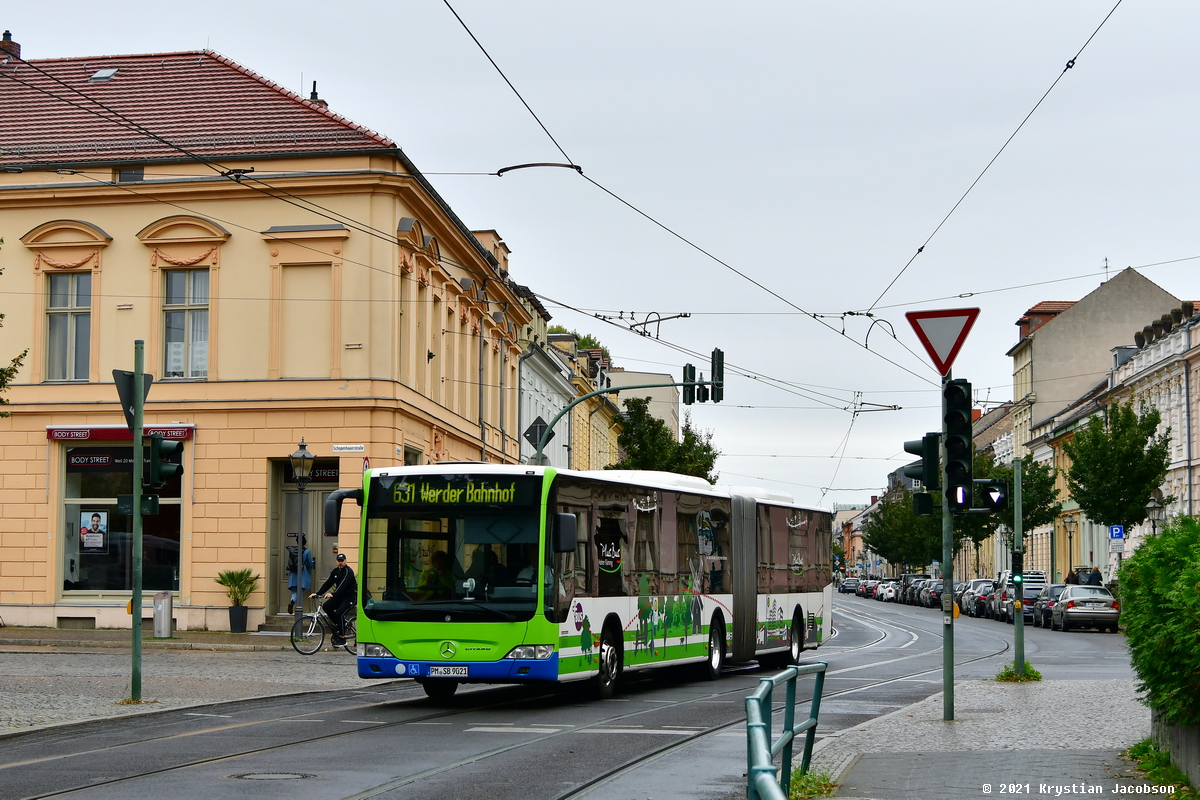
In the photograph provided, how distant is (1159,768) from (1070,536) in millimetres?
Result: 79050

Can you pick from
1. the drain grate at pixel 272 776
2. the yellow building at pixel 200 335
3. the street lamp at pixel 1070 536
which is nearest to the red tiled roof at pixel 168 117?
the yellow building at pixel 200 335

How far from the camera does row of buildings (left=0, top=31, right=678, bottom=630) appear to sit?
3397 centimetres

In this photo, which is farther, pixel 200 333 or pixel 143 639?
pixel 200 333

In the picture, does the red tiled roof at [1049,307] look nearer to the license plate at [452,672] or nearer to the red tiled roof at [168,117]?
the red tiled roof at [168,117]

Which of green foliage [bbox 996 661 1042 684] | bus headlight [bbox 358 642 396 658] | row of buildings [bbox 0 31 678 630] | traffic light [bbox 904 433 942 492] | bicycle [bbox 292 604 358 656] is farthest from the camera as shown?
row of buildings [bbox 0 31 678 630]

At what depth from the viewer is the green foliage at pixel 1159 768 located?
948 centimetres

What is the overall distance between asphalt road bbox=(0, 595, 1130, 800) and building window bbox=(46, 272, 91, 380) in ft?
53.7

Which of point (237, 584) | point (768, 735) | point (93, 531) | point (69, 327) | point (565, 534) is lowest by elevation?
point (237, 584)

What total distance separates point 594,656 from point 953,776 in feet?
27.7

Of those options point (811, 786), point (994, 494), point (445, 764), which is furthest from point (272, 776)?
point (994, 494)

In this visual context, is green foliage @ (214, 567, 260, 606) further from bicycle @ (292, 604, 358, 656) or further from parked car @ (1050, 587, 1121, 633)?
parked car @ (1050, 587, 1121, 633)

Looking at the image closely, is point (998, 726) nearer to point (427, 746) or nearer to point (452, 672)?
point (427, 746)

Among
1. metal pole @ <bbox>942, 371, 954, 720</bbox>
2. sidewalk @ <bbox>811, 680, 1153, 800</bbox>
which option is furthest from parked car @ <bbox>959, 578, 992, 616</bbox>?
metal pole @ <bbox>942, 371, 954, 720</bbox>

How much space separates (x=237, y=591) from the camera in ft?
109
